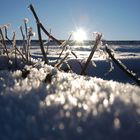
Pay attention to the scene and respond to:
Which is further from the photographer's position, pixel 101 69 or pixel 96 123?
pixel 101 69

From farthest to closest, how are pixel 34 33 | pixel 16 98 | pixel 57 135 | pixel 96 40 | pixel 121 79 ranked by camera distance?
pixel 121 79 → pixel 34 33 → pixel 96 40 → pixel 16 98 → pixel 57 135

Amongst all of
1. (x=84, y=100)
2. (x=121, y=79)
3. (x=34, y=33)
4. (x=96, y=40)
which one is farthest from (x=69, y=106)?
(x=121, y=79)

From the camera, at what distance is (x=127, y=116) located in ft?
1.14

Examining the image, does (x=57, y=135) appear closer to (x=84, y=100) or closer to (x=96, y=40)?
(x=84, y=100)

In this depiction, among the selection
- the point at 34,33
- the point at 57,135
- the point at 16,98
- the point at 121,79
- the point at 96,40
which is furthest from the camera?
the point at 121,79

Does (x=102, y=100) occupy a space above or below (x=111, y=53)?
below

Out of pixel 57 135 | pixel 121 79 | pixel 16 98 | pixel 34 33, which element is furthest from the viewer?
pixel 121 79

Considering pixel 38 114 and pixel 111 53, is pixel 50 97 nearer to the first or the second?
pixel 38 114

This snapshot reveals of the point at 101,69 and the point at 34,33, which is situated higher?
the point at 101,69

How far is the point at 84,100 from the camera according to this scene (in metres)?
0.42

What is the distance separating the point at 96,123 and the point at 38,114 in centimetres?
7

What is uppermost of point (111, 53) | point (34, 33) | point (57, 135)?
point (34, 33)

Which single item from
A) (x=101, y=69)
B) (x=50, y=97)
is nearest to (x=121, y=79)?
(x=101, y=69)

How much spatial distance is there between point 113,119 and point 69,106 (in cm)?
6
